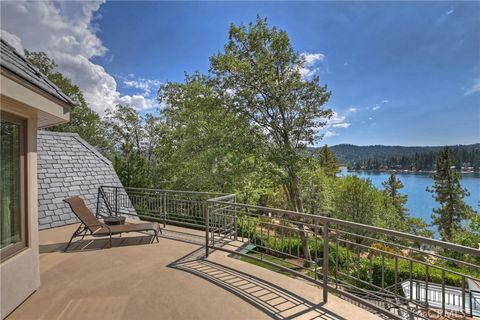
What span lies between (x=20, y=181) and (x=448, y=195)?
37.5m

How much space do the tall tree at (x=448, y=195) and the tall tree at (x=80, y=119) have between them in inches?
1342

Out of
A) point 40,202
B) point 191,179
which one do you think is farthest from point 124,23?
point 191,179

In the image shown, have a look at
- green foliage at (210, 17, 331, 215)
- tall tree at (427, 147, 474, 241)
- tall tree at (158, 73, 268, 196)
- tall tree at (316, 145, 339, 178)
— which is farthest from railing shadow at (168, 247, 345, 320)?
tall tree at (427, 147, 474, 241)

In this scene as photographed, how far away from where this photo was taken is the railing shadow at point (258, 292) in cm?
309

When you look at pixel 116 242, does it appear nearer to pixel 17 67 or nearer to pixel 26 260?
pixel 26 260

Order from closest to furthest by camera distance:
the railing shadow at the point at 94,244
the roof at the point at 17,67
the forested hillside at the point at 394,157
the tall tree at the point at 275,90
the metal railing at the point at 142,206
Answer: the roof at the point at 17,67 → the railing shadow at the point at 94,244 → the metal railing at the point at 142,206 → the tall tree at the point at 275,90 → the forested hillside at the point at 394,157

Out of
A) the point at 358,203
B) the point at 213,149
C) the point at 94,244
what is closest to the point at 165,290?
the point at 94,244

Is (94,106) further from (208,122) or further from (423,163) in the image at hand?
(423,163)

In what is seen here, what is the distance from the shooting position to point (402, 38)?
50.7 ft

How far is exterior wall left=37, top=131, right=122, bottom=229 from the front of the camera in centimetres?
739

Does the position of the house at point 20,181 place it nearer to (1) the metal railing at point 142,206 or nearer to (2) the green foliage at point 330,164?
(1) the metal railing at point 142,206

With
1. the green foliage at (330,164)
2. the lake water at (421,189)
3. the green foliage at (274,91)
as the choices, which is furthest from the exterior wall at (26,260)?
the green foliage at (330,164)

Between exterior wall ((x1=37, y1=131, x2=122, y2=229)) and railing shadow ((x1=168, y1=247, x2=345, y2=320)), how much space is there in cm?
481

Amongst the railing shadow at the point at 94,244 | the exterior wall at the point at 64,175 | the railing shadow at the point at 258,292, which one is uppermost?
the exterior wall at the point at 64,175
